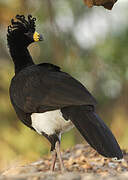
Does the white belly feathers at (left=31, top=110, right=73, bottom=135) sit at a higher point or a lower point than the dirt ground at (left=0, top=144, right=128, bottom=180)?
higher

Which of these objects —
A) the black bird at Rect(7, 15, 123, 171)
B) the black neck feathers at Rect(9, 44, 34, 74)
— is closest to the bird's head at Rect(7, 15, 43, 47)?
the black neck feathers at Rect(9, 44, 34, 74)

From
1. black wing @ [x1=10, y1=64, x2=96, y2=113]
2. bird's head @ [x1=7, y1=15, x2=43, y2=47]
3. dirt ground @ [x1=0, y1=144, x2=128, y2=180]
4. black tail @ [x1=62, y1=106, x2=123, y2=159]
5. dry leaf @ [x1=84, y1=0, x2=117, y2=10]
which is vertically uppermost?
dry leaf @ [x1=84, y1=0, x2=117, y2=10]

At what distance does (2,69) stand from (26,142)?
4.75 ft

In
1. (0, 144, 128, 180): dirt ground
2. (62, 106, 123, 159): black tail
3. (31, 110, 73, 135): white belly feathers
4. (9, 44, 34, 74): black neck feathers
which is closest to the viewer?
(62, 106, 123, 159): black tail

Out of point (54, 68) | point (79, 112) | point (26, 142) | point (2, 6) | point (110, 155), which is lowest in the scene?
point (26, 142)

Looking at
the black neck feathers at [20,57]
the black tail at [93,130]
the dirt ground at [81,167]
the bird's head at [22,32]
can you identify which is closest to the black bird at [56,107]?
the black tail at [93,130]

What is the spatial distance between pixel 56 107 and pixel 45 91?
0.20 meters

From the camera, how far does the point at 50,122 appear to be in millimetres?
3643

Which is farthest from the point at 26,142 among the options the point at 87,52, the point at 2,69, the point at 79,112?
the point at 79,112

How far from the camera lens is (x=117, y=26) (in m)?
7.18

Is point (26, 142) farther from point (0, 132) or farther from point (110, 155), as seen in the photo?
point (110, 155)

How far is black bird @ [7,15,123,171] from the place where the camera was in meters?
3.31

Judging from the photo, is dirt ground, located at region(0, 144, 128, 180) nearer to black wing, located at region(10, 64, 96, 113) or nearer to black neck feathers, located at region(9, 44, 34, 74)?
black wing, located at region(10, 64, 96, 113)

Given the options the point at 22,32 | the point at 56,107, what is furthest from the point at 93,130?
the point at 22,32
